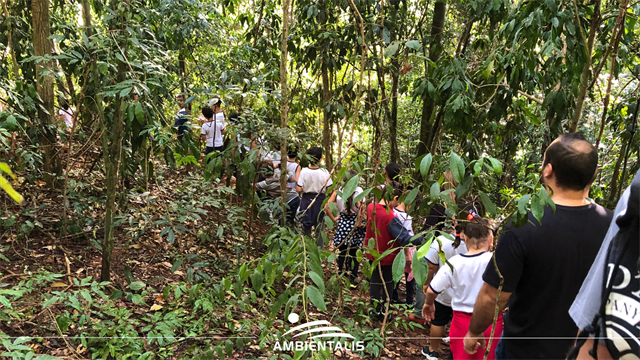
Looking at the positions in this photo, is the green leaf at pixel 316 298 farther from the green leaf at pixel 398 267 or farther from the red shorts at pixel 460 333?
the red shorts at pixel 460 333

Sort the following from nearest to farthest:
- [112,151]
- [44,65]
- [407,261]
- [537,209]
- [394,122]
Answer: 1. [537,209]
2. [112,151]
3. [44,65]
4. [407,261]
5. [394,122]

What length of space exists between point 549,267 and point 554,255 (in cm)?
5

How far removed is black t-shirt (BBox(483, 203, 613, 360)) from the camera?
1618 millimetres

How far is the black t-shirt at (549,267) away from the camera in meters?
1.62

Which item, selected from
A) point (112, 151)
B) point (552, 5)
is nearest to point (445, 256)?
point (552, 5)

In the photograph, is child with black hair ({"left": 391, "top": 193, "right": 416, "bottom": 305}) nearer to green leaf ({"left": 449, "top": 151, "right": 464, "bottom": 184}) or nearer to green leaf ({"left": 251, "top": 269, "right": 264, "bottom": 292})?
green leaf ({"left": 251, "top": 269, "right": 264, "bottom": 292})

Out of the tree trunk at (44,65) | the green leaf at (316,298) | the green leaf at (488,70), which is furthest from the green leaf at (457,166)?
the tree trunk at (44,65)

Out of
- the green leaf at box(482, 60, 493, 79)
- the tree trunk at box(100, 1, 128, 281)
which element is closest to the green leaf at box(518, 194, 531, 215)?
the green leaf at box(482, 60, 493, 79)

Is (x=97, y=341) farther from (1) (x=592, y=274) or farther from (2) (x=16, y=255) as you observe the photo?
(1) (x=592, y=274)

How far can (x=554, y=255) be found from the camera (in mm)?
1625

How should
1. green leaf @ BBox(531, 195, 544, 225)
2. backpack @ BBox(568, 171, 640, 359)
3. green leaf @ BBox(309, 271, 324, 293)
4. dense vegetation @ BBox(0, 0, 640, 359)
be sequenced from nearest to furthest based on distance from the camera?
backpack @ BBox(568, 171, 640, 359) < green leaf @ BBox(531, 195, 544, 225) < green leaf @ BBox(309, 271, 324, 293) < dense vegetation @ BBox(0, 0, 640, 359)

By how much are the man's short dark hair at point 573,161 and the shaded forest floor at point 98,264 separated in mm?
1416

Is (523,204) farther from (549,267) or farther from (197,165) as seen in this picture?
(197,165)

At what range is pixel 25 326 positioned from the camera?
8.30 ft
